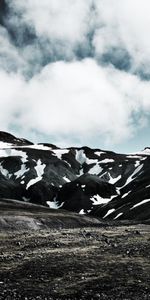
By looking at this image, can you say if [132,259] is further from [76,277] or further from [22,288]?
[22,288]

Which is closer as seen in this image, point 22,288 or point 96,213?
point 22,288

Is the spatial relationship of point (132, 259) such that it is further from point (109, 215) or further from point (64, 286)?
point (109, 215)

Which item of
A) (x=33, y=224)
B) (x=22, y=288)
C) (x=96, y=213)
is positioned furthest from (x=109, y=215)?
(x=22, y=288)

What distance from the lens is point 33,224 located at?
9956 cm

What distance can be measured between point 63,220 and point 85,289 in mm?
84065

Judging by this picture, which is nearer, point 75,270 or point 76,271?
point 76,271

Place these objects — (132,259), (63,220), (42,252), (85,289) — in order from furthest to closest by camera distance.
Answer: (63,220), (42,252), (132,259), (85,289)

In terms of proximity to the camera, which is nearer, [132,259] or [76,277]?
[76,277]

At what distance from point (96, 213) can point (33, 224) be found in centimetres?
8659

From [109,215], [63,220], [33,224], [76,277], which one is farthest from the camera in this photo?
[109,215]

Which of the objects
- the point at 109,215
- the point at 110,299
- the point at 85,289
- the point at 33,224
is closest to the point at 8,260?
Answer: the point at 85,289

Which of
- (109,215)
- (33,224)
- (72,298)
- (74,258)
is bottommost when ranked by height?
(72,298)

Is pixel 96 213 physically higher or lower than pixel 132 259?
higher

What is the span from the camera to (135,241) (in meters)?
50.8
